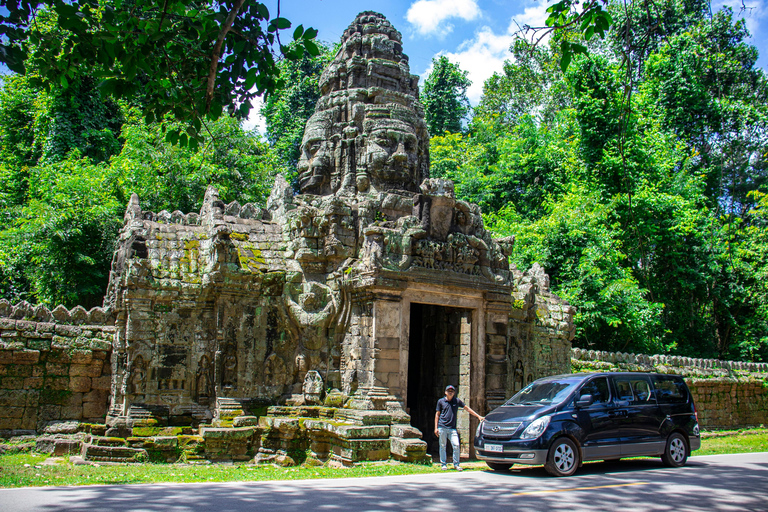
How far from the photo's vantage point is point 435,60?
116 feet

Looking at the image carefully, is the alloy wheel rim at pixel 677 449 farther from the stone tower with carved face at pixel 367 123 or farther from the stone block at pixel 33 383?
the stone block at pixel 33 383

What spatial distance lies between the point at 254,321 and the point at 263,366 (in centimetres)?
94

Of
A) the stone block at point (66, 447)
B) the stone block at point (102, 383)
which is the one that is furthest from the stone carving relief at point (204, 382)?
the stone block at point (102, 383)

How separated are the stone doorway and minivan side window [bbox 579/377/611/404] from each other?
3493 millimetres

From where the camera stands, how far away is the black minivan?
8703 millimetres

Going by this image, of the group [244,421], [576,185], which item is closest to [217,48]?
[244,421]

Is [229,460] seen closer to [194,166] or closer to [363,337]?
[363,337]

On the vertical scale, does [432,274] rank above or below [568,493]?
above

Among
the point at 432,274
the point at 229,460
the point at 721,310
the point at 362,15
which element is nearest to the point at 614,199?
the point at 721,310

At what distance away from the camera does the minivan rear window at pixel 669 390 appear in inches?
397

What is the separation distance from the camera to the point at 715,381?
20.5 m

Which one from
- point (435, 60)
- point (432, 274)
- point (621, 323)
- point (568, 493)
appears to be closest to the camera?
point (568, 493)

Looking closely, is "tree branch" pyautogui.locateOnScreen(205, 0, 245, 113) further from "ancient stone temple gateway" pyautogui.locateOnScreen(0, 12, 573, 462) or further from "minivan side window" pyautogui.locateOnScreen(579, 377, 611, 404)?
"minivan side window" pyautogui.locateOnScreen(579, 377, 611, 404)

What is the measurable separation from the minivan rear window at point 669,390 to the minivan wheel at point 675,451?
553 mm
